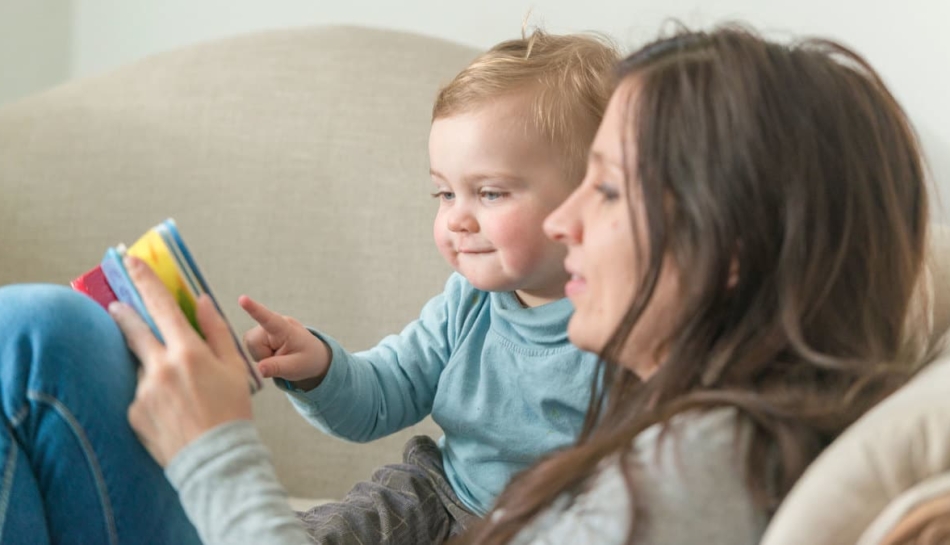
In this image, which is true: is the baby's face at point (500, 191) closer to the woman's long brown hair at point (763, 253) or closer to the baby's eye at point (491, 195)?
the baby's eye at point (491, 195)

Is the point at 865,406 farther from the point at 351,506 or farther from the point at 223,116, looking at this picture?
the point at 223,116

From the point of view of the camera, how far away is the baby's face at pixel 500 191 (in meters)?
1.06

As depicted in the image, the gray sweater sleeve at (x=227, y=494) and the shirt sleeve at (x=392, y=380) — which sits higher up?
the gray sweater sleeve at (x=227, y=494)

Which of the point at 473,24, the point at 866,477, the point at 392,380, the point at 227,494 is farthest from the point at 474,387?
the point at 473,24

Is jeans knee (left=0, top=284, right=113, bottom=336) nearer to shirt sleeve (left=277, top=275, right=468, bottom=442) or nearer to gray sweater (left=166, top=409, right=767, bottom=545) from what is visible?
gray sweater (left=166, top=409, right=767, bottom=545)

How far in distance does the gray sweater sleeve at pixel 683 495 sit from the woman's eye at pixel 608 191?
0.56 feet

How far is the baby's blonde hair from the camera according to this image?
1.08m

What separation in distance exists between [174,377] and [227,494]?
0.29 ft

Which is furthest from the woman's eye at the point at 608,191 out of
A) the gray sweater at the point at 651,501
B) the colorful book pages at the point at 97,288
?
the colorful book pages at the point at 97,288

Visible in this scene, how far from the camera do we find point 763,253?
734mm

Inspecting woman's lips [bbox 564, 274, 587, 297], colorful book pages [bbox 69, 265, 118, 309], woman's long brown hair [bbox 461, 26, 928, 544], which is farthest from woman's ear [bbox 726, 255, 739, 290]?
colorful book pages [bbox 69, 265, 118, 309]

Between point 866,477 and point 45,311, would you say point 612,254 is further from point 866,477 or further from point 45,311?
point 45,311

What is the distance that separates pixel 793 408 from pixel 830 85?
0.23 meters

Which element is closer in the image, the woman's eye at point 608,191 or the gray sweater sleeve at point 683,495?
the gray sweater sleeve at point 683,495
